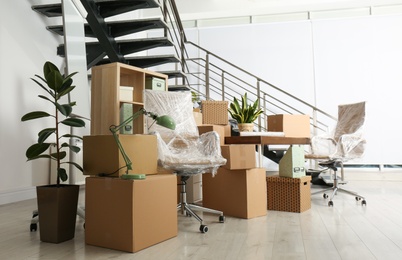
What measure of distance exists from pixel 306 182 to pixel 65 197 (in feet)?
6.06

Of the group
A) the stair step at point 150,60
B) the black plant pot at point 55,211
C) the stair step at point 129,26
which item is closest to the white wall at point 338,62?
the stair step at point 150,60

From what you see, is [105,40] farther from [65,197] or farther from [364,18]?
[364,18]

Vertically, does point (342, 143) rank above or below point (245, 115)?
below

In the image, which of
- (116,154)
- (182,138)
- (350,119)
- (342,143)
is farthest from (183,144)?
(350,119)

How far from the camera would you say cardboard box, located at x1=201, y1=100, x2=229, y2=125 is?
308 cm

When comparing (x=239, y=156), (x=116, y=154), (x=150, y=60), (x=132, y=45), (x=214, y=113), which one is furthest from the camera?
(x=150, y=60)

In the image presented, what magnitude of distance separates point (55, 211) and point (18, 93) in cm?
168

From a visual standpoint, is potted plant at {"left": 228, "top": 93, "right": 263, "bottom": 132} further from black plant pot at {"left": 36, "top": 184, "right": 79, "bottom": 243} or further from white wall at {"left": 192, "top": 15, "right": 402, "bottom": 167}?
white wall at {"left": 192, "top": 15, "right": 402, "bottom": 167}

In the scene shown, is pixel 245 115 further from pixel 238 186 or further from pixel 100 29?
pixel 100 29

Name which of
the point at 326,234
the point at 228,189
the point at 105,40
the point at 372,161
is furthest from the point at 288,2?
the point at 326,234

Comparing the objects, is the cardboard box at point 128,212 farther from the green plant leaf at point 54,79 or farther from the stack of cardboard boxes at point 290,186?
the stack of cardboard boxes at point 290,186

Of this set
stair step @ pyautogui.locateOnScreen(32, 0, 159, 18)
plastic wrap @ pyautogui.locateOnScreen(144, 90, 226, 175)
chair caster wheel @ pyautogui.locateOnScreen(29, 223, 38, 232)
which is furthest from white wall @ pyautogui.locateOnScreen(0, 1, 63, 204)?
plastic wrap @ pyautogui.locateOnScreen(144, 90, 226, 175)

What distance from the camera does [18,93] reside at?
2990 mm

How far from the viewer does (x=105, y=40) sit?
314cm
